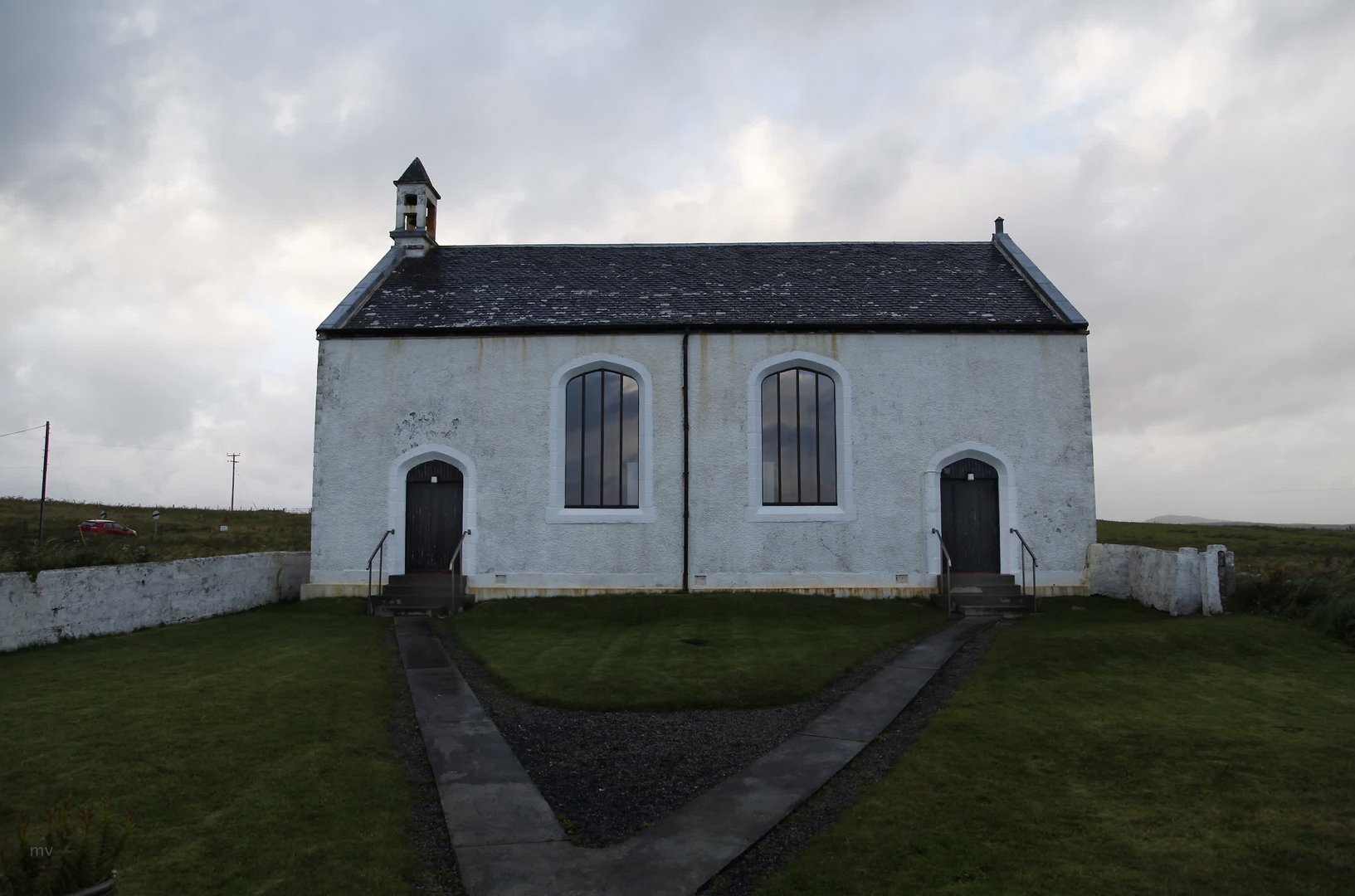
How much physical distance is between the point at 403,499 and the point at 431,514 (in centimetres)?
76

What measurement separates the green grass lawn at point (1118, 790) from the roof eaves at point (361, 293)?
15.8 meters

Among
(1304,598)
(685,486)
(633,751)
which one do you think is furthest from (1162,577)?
(633,751)

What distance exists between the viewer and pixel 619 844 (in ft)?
18.4

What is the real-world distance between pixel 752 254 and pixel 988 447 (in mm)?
8605

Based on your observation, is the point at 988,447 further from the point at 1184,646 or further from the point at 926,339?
the point at 1184,646

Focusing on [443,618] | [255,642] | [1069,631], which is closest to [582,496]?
[443,618]

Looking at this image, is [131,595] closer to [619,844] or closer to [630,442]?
[630,442]

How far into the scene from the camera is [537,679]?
10.8 metres

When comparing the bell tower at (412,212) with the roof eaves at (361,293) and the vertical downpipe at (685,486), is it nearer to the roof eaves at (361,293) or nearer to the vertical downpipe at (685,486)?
the roof eaves at (361,293)

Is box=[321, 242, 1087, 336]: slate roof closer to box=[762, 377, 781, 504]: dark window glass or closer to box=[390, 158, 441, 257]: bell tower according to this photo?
box=[390, 158, 441, 257]: bell tower

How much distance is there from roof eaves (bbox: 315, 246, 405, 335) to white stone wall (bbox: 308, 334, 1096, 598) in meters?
0.40

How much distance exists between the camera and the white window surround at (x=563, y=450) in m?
18.3

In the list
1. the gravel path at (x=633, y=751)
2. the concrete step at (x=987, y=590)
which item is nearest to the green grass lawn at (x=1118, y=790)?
the gravel path at (x=633, y=751)

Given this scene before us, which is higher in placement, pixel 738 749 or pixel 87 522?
pixel 87 522
